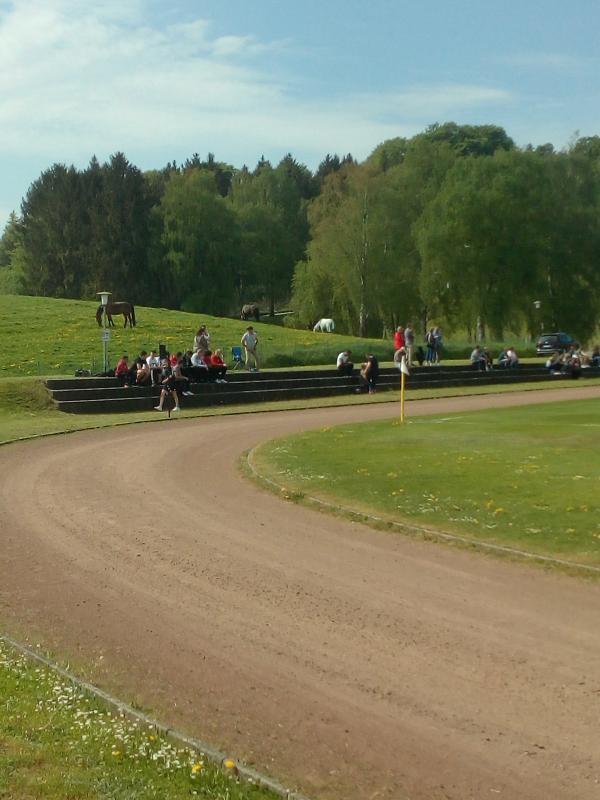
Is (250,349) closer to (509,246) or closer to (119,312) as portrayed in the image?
(119,312)

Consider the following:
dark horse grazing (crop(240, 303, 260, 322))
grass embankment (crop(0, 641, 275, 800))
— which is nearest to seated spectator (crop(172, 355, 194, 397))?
grass embankment (crop(0, 641, 275, 800))

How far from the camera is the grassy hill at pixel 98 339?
48.1 meters

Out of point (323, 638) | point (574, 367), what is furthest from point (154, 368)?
point (323, 638)

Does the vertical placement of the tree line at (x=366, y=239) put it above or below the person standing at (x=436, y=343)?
above

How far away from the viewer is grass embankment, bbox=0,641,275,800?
579 centimetres

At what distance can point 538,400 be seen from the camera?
3741 cm

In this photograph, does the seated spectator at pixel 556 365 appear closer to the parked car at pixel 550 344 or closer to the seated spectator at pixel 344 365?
the seated spectator at pixel 344 365

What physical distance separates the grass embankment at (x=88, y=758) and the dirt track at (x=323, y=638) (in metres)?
0.48

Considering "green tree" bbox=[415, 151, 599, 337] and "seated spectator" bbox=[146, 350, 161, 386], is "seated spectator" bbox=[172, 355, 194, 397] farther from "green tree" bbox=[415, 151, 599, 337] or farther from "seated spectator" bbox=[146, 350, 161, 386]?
"green tree" bbox=[415, 151, 599, 337]

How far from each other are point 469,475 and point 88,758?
477 inches

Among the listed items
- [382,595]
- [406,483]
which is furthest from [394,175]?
[382,595]

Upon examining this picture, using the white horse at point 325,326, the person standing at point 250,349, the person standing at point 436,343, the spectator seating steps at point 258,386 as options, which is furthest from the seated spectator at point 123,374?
the white horse at point 325,326

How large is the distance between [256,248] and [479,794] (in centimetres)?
10542

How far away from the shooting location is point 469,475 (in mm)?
17594
